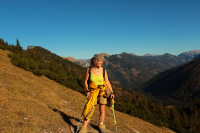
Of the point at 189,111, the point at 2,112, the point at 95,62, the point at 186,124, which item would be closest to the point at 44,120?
the point at 2,112

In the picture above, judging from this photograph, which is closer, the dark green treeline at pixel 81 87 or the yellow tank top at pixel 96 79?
the yellow tank top at pixel 96 79

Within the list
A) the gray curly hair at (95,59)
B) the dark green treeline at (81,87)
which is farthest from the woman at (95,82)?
the dark green treeline at (81,87)

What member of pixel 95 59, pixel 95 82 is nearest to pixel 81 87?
pixel 95 82

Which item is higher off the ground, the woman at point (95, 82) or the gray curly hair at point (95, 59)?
the gray curly hair at point (95, 59)

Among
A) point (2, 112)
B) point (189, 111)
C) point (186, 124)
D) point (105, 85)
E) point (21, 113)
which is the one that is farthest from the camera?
point (189, 111)

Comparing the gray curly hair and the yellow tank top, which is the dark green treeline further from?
the yellow tank top

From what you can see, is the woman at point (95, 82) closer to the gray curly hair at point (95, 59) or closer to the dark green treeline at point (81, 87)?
the gray curly hair at point (95, 59)

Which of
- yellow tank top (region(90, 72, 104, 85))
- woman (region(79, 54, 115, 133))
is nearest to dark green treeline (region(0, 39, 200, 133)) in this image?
woman (region(79, 54, 115, 133))

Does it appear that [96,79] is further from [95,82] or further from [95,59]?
[95,59]

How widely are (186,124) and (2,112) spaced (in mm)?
98868

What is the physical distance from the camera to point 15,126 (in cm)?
480

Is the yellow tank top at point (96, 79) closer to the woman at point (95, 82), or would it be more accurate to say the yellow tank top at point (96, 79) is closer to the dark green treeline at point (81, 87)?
the woman at point (95, 82)

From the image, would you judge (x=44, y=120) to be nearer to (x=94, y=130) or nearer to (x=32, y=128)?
(x=32, y=128)

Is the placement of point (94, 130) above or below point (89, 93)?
below
